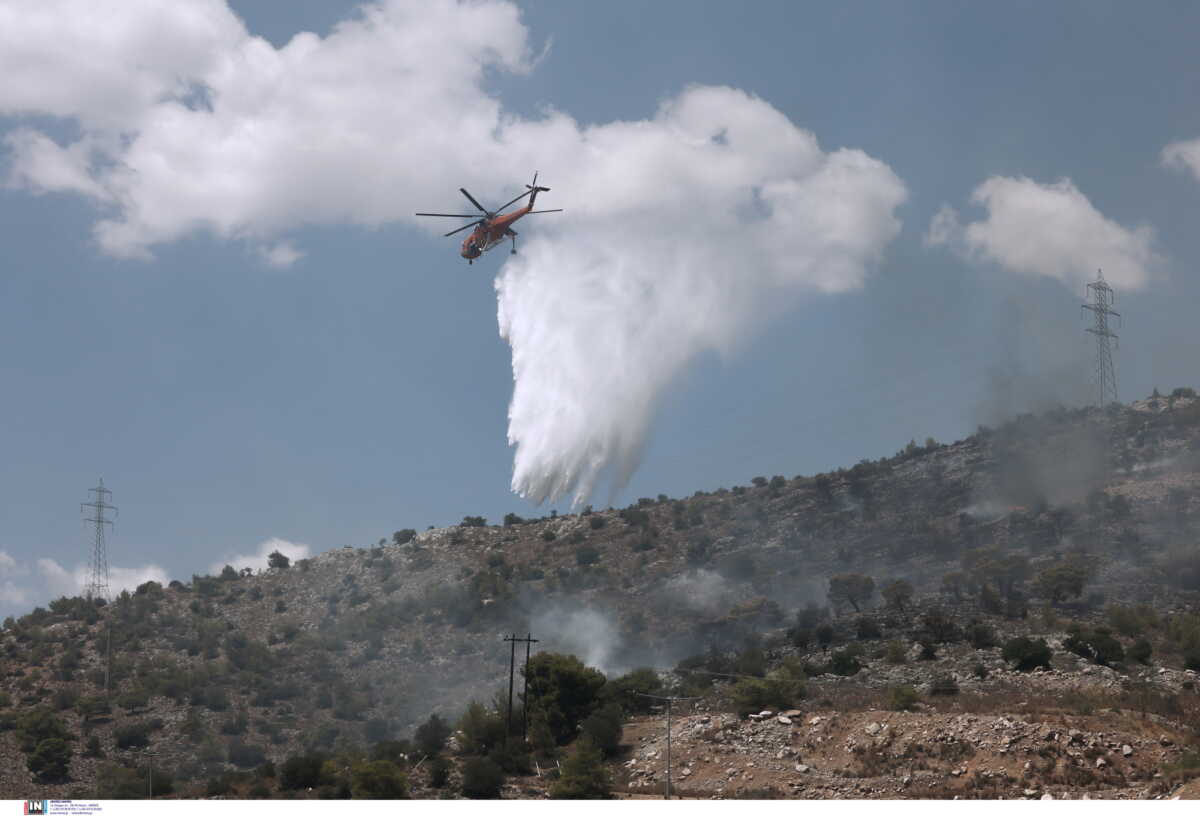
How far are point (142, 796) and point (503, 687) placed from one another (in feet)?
123

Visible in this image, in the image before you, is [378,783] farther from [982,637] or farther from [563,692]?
[982,637]

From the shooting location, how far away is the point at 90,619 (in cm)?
14150

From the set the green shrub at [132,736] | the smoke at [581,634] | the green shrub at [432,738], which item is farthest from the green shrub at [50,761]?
the smoke at [581,634]

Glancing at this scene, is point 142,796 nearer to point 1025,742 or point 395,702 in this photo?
point 395,702

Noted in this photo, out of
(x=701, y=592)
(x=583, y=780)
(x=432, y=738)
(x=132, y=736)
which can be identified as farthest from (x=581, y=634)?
(x=583, y=780)

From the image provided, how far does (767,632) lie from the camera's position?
4811 inches

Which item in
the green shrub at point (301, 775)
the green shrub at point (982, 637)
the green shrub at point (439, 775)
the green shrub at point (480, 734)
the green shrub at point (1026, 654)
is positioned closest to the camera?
the green shrub at point (439, 775)

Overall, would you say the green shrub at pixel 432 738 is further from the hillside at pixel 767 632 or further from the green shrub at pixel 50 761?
the green shrub at pixel 50 761

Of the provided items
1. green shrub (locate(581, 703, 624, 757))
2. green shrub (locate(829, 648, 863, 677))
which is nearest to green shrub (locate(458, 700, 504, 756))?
green shrub (locate(581, 703, 624, 757))

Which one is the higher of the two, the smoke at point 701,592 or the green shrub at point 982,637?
the smoke at point 701,592

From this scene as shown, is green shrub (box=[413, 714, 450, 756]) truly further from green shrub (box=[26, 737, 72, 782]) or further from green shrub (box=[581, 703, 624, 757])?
green shrub (box=[26, 737, 72, 782])

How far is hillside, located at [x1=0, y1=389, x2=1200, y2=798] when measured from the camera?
3088 inches

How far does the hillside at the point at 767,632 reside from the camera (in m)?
78.4
